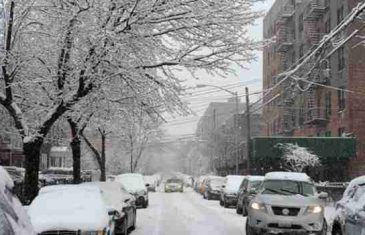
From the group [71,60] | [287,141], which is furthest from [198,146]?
[71,60]

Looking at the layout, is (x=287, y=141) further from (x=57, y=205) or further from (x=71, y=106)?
(x=57, y=205)

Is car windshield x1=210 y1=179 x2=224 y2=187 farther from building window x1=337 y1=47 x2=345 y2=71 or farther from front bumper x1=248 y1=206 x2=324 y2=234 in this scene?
Result: front bumper x1=248 y1=206 x2=324 y2=234

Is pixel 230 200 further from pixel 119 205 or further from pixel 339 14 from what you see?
pixel 339 14

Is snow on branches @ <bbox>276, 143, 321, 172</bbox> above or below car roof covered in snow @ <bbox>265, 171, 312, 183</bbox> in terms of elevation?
above

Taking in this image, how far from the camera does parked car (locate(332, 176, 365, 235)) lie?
10.5 m

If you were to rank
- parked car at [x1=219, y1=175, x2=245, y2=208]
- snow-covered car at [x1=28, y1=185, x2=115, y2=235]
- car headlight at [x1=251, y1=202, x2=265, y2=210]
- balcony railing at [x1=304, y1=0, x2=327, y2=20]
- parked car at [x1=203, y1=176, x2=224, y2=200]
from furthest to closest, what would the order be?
balcony railing at [x1=304, y1=0, x2=327, y2=20]
parked car at [x1=203, y1=176, x2=224, y2=200]
parked car at [x1=219, y1=175, x2=245, y2=208]
car headlight at [x1=251, y1=202, x2=265, y2=210]
snow-covered car at [x1=28, y1=185, x2=115, y2=235]

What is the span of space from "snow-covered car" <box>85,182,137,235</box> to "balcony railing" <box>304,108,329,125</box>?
3190 centimetres

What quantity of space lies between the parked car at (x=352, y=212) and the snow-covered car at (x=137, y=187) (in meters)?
20.1

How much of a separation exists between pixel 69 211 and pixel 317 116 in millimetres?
40196

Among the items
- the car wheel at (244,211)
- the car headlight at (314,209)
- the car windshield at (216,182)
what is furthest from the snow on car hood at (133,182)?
the car headlight at (314,209)

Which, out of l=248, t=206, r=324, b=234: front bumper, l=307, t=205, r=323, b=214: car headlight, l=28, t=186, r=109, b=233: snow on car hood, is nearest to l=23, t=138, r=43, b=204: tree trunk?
l=28, t=186, r=109, b=233: snow on car hood

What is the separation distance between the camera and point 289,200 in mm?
15289

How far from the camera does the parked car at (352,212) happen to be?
1053cm

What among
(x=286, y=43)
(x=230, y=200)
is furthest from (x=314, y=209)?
(x=286, y=43)
